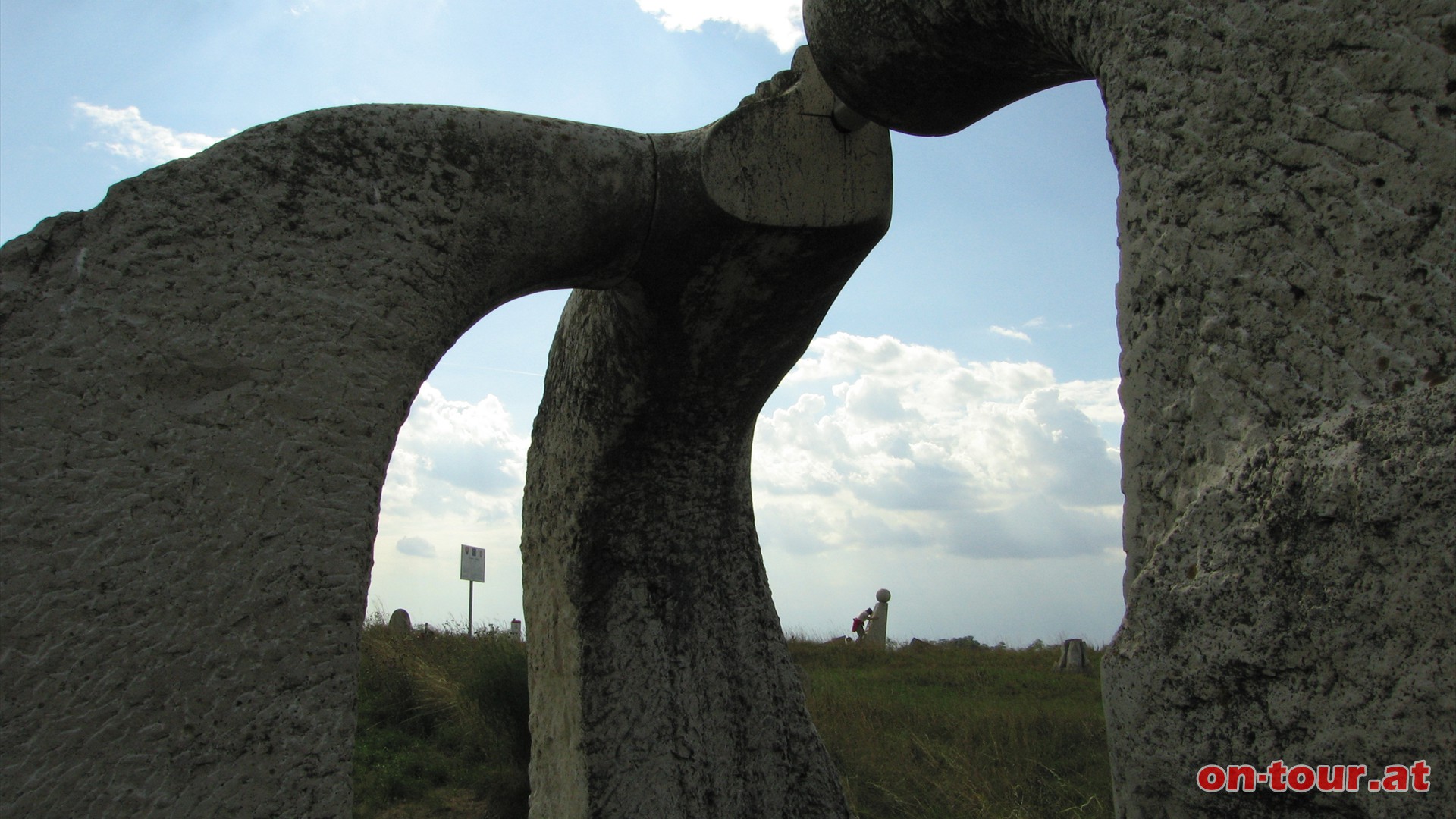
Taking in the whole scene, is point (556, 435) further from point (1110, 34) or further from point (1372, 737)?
point (1372, 737)

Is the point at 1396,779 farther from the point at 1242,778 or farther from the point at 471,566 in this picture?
the point at 471,566

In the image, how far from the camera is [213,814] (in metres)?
1.34

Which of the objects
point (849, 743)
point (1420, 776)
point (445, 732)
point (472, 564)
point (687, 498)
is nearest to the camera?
point (1420, 776)

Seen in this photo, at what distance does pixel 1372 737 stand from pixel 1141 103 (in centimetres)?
72

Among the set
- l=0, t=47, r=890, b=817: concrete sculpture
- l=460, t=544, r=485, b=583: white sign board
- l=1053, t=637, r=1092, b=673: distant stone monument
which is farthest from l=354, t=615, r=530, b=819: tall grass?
l=1053, t=637, r=1092, b=673: distant stone monument

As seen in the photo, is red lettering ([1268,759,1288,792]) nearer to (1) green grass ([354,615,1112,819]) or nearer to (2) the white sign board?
(1) green grass ([354,615,1112,819])

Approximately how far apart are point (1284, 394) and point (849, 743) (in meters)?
4.28

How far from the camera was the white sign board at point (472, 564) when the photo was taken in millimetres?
8336

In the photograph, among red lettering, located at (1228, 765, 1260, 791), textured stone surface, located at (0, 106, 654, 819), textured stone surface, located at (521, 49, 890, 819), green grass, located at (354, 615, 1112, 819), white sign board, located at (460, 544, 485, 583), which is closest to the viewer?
red lettering, located at (1228, 765, 1260, 791)

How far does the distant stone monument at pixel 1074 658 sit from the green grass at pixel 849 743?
158 centimetres

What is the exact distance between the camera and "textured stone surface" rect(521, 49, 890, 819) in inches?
86.4

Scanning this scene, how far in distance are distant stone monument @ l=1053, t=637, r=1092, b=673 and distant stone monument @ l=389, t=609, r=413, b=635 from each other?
5859 mm

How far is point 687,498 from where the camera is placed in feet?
8.63

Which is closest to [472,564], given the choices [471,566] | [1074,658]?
[471,566]
